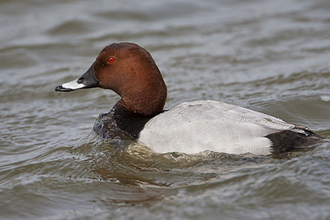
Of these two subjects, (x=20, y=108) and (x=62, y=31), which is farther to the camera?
(x=62, y=31)

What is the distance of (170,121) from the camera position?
11.7 ft

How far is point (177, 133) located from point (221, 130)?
0.35 metres

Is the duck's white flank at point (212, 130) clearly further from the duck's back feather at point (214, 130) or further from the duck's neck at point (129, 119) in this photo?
the duck's neck at point (129, 119)

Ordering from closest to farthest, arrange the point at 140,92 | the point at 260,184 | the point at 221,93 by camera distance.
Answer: the point at 260,184 → the point at 140,92 → the point at 221,93

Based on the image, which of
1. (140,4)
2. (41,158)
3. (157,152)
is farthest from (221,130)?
(140,4)

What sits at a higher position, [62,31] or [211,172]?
[62,31]

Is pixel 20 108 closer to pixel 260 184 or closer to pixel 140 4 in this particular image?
pixel 260 184

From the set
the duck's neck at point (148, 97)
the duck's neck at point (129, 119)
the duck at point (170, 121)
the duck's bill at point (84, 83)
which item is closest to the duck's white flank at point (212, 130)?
the duck at point (170, 121)

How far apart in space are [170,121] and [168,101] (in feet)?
6.30

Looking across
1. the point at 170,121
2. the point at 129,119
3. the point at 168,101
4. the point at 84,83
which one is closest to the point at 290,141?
the point at 170,121

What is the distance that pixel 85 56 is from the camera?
734 cm

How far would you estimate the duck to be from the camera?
11.1 feet

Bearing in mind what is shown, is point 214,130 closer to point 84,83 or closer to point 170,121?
point 170,121

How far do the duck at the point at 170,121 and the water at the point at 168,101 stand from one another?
10 cm
